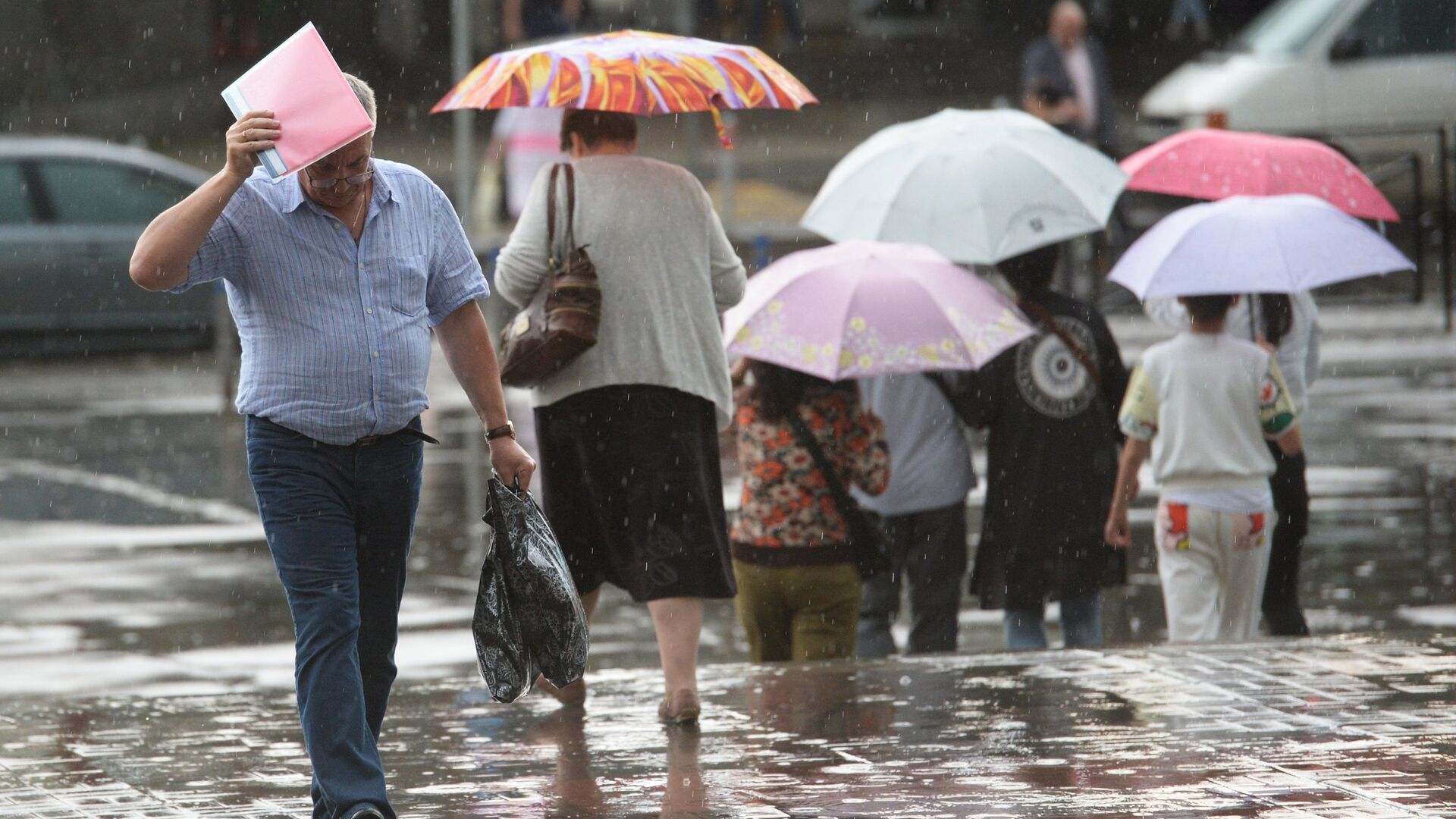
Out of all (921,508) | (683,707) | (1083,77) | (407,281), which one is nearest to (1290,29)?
(1083,77)

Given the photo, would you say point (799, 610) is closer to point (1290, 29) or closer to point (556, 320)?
point (556, 320)

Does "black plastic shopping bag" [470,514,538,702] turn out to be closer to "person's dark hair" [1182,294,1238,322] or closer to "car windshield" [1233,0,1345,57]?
"person's dark hair" [1182,294,1238,322]

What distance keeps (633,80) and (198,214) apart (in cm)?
192

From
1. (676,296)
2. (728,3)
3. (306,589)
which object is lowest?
(306,589)

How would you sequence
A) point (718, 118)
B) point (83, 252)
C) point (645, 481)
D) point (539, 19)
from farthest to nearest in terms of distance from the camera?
point (539, 19)
point (83, 252)
point (718, 118)
point (645, 481)

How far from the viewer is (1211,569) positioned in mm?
7145

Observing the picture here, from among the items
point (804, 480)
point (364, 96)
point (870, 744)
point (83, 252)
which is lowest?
point (870, 744)

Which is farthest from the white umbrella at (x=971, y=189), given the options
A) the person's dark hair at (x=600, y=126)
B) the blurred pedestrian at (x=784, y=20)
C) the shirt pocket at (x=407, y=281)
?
the blurred pedestrian at (x=784, y=20)

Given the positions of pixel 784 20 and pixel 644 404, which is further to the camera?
pixel 784 20

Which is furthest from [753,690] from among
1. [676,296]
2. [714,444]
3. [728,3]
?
[728,3]

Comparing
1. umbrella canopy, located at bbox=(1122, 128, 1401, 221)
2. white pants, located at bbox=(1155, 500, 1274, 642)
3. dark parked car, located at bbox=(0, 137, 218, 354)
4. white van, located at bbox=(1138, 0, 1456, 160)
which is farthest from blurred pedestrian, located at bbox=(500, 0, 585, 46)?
white pants, located at bbox=(1155, 500, 1274, 642)

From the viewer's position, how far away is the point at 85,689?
7379 millimetres

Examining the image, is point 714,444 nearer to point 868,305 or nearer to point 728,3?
point 868,305

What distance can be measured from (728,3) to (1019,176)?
82.9 feet
